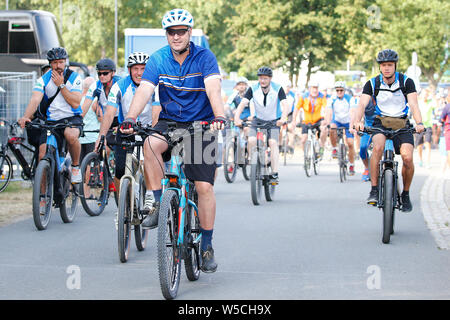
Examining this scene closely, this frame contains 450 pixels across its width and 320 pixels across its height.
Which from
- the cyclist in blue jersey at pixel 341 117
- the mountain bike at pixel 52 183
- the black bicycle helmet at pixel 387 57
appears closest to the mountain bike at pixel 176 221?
the mountain bike at pixel 52 183

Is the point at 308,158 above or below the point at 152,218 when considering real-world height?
below

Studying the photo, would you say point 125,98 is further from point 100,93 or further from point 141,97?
point 141,97

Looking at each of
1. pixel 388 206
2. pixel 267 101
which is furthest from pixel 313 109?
pixel 388 206

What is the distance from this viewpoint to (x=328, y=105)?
17500mm

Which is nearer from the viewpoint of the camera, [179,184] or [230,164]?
[179,184]

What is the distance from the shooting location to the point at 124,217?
731cm

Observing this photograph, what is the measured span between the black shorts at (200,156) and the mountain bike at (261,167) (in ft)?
19.3

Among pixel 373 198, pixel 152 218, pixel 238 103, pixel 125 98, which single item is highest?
pixel 125 98

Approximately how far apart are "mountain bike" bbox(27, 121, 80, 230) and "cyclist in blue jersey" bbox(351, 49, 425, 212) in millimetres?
3406

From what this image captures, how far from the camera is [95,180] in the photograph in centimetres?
1065

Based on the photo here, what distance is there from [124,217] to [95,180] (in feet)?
11.2

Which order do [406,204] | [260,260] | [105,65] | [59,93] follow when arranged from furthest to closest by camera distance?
1. [105,65]
2. [59,93]
3. [406,204]
4. [260,260]

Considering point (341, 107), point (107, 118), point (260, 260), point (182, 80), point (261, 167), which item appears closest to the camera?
point (182, 80)

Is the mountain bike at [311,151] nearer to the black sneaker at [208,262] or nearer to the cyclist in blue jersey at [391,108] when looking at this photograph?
the cyclist in blue jersey at [391,108]
